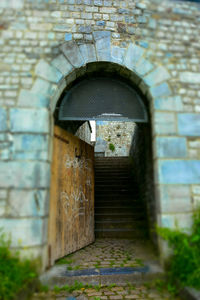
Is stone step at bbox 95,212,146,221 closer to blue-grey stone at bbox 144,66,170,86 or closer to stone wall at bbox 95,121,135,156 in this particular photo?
blue-grey stone at bbox 144,66,170,86

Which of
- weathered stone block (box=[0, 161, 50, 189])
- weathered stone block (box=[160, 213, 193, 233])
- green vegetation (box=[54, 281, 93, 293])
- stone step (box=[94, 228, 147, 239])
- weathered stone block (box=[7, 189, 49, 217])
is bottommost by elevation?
green vegetation (box=[54, 281, 93, 293])

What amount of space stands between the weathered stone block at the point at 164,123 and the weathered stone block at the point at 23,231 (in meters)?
2.14

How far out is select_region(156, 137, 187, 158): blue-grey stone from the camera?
3.02m

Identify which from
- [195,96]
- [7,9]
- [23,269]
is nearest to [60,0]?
[7,9]

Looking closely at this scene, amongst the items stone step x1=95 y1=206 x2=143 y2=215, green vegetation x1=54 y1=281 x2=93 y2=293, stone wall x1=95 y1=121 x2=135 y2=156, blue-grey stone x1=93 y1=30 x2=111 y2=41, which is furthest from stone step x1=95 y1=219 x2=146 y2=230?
stone wall x1=95 y1=121 x2=135 y2=156

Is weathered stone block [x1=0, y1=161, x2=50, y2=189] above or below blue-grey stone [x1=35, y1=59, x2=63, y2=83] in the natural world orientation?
below

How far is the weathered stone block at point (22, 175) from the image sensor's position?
2697 mm

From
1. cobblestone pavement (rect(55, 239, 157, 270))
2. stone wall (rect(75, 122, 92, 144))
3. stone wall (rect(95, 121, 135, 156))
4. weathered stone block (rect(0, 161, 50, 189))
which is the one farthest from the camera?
stone wall (rect(95, 121, 135, 156))

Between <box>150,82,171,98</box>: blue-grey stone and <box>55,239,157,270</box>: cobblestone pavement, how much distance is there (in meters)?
2.48

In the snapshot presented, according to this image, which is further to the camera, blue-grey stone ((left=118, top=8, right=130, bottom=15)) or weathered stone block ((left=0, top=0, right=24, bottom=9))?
blue-grey stone ((left=118, top=8, right=130, bottom=15))

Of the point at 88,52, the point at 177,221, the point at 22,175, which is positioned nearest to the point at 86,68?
the point at 88,52

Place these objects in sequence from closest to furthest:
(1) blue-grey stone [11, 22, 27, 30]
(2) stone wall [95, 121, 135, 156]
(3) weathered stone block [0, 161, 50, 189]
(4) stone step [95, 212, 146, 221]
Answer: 1. (3) weathered stone block [0, 161, 50, 189]
2. (1) blue-grey stone [11, 22, 27, 30]
3. (4) stone step [95, 212, 146, 221]
4. (2) stone wall [95, 121, 135, 156]

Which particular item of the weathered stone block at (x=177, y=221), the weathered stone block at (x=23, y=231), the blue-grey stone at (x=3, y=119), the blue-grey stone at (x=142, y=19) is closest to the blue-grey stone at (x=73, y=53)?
the blue-grey stone at (x=142, y=19)

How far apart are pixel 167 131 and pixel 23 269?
8.52 ft
